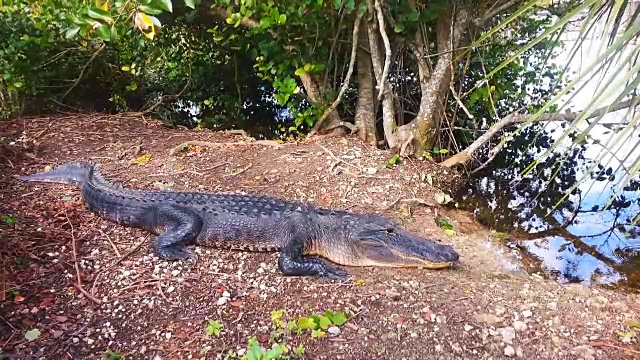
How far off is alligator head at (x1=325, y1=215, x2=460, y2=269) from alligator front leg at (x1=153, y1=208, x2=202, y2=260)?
90 centimetres

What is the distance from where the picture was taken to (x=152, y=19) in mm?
1985

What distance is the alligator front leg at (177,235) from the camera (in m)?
3.19

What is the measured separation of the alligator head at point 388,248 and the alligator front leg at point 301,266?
0.19 metres

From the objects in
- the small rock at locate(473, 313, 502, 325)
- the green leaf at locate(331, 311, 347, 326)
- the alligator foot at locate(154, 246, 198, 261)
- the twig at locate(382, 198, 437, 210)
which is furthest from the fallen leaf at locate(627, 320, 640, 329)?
the alligator foot at locate(154, 246, 198, 261)

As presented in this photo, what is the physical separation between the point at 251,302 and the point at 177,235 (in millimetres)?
838

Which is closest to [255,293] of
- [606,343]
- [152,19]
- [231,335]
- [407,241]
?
[231,335]

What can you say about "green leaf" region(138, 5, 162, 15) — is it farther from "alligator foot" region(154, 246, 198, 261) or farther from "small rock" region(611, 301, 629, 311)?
"small rock" region(611, 301, 629, 311)

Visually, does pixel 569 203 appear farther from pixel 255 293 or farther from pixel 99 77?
pixel 99 77

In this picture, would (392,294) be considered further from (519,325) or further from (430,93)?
(430,93)

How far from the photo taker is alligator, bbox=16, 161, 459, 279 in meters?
3.23

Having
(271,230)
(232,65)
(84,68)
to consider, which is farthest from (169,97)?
(271,230)

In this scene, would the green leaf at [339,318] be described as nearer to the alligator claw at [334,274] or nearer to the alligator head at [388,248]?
the alligator claw at [334,274]

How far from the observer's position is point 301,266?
3.11 meters

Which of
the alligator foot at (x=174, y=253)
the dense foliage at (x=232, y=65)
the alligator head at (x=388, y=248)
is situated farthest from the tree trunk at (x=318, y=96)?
the alligator foot at (x=174, y=253)
